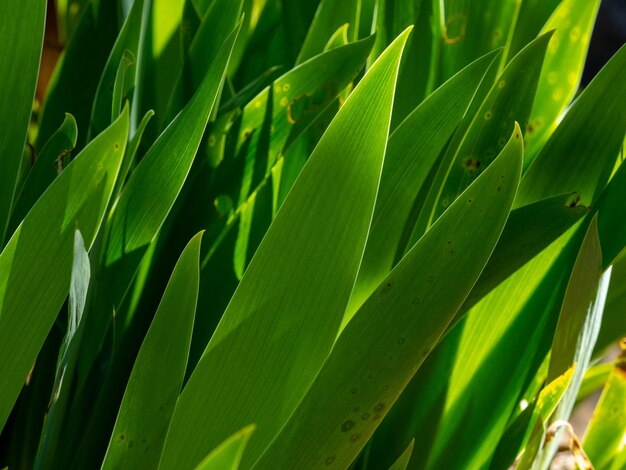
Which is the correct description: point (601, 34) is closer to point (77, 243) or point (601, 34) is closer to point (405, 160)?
point (405, 160)

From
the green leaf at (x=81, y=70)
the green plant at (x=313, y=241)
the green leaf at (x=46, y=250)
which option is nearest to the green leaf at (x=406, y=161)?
the green plant at (x=313, y=241)

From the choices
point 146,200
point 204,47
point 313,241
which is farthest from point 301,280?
point 204,47

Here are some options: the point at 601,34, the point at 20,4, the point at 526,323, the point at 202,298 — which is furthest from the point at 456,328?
the point at 601,34

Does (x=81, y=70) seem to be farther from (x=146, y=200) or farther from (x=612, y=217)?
(x=612, y=217)

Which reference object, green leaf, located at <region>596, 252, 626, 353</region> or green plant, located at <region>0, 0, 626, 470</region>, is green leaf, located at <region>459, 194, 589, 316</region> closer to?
green plant, located at <region>0, 0, 626, 470</region>

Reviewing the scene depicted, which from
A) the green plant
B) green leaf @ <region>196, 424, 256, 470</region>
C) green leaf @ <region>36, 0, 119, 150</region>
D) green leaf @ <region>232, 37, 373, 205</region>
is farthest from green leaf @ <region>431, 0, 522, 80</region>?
green leaf @ <region>196, 424, 256, 470</region>

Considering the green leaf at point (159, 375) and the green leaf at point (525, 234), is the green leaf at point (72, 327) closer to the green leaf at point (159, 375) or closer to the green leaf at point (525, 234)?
the green leaf at point (159, 375)
